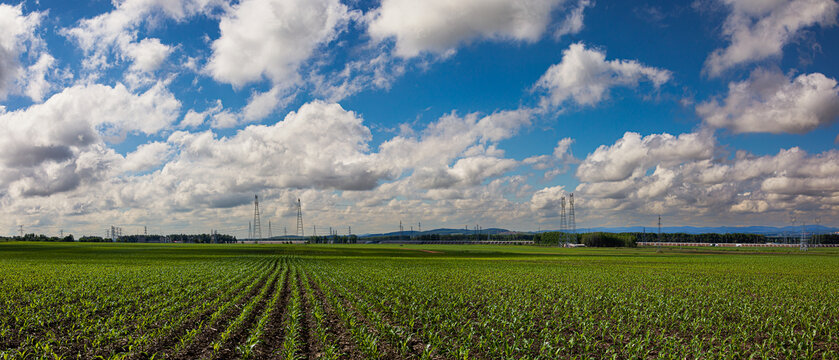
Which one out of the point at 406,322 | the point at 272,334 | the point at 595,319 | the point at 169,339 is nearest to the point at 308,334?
the point at 272,334

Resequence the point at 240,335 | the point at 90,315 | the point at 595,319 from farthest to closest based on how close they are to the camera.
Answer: the point at 595,319 → the point at 90,315 → the point at 240,335

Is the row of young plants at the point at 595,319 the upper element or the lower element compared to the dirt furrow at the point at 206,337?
lower

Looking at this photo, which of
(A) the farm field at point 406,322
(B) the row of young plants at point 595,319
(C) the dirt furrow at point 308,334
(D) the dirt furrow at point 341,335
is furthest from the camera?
(B) the row of young plants at point 595,319

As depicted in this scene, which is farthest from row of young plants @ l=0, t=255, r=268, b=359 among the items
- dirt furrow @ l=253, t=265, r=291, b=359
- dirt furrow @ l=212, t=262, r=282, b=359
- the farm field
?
dirt furrow @ l=253, t=265, r=291, b=359

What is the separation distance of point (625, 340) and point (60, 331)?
2424 cm

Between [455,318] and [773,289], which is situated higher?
[455,318]

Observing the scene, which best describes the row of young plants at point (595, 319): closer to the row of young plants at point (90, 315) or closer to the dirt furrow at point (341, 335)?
the dirt furrow at point (341, 335)

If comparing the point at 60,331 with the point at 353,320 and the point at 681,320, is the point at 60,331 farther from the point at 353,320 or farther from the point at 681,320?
the point at 681,320

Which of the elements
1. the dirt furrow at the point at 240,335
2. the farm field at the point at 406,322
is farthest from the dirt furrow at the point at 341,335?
the dirt furrow at the point at 240,335

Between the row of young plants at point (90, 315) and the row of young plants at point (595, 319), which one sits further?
the row of young plants at point (595, 319)

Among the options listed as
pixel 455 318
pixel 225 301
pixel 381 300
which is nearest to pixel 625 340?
→ pixel 455 318

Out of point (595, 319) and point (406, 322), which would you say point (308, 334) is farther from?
point (595, 319)

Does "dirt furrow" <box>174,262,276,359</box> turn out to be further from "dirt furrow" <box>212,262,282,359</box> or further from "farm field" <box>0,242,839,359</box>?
"dirt furrow" <box>212,262,282,359</box>

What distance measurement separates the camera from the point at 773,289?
38312 mm
